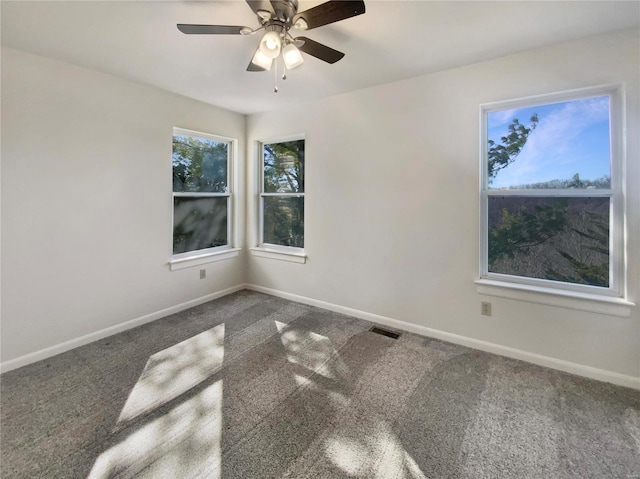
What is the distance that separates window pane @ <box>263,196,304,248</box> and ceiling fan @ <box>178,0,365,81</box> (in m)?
2.02

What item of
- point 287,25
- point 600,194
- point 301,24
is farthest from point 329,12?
point 600,194

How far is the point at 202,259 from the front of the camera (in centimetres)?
364

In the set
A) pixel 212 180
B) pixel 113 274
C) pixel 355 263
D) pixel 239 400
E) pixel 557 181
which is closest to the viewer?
pixel 239 400

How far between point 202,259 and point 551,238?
3596 mm

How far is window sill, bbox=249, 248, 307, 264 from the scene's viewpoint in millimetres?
3669

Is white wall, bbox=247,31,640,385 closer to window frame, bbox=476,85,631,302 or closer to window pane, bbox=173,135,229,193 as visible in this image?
window frame, bbox=476,85,631,302

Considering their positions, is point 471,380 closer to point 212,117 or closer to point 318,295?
point 318,295

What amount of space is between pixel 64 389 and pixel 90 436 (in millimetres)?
650

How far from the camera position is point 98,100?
2629 millimetres

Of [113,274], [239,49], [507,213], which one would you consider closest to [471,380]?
[507,213]

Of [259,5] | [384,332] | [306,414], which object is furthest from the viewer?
→ [384,332]

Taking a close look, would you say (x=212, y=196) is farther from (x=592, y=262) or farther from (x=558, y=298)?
(x=592, y=262)

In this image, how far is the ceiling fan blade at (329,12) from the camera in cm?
142

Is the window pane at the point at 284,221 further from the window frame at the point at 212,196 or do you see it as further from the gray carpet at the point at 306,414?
the gray carpet at the point at 306,414
